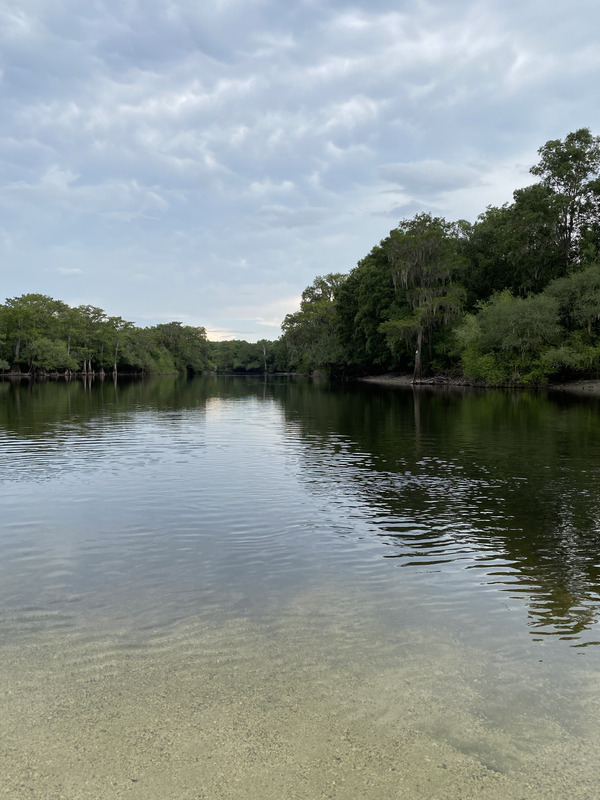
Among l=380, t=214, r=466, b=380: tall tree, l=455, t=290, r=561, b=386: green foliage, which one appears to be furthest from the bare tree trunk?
l=455, t=290, r=561, b=386: green foliage

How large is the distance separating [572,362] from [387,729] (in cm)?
5606

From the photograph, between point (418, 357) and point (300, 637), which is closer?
point (300, 637)

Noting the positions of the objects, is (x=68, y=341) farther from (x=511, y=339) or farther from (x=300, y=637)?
(x=300, y=637)

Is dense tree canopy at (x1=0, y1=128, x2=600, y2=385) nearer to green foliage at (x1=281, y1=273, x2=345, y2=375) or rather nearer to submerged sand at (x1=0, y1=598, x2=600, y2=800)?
green foliage at (x1=281, y1=273, x2=345, y2=375)

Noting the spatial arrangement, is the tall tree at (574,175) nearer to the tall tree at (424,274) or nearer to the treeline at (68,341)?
the tall tree at (424,274)

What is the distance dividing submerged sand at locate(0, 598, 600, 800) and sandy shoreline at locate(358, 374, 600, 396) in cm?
5258

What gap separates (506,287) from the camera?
7006 centimetres

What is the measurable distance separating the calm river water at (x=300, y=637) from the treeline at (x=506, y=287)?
4652 centimetres

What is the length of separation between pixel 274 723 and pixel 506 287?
72579mm

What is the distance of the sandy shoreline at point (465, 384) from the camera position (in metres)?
54.2

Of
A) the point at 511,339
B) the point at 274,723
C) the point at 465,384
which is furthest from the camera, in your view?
the point at 465,384

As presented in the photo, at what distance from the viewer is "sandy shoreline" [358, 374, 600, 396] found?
54244mm

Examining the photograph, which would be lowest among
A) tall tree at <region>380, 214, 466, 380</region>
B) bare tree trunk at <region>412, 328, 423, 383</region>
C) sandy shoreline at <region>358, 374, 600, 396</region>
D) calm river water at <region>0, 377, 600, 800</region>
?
calm river water at <region>0, 377, 600, 800</region>

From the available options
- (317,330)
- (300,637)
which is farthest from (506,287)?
(300,637)
